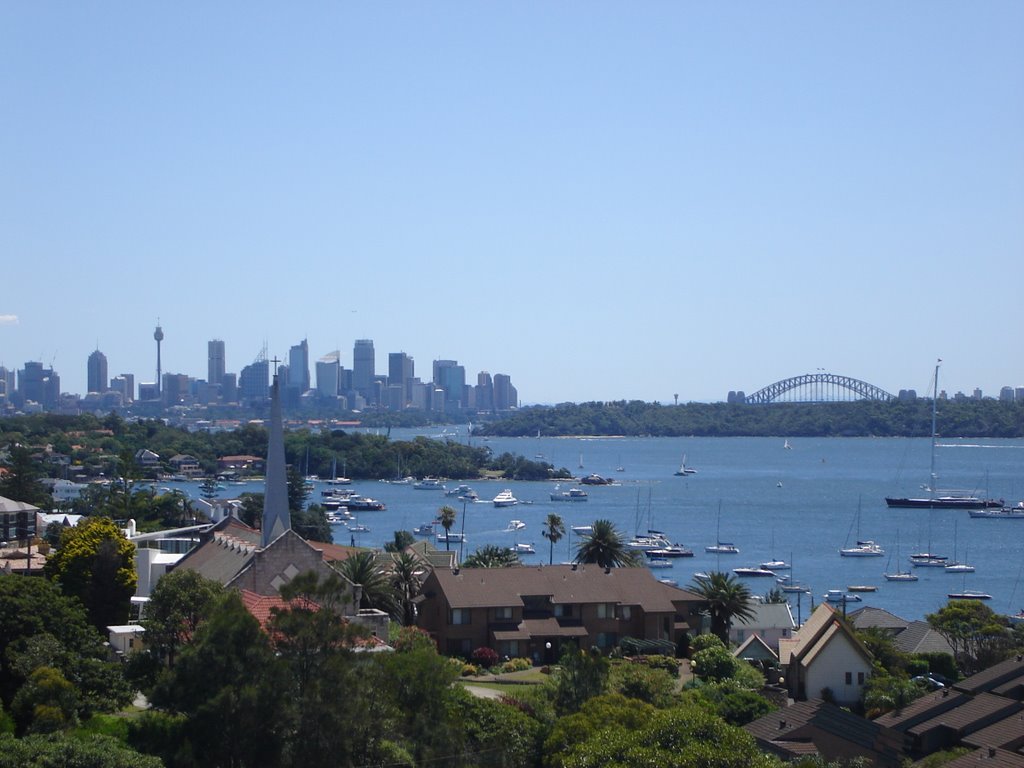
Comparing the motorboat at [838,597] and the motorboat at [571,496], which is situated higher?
the motorboat at [571,496]

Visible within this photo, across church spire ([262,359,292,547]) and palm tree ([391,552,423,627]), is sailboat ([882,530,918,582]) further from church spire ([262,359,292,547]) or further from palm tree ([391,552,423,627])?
church spire ([262,359,292,547])

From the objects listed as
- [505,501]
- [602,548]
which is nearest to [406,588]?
[602,548]

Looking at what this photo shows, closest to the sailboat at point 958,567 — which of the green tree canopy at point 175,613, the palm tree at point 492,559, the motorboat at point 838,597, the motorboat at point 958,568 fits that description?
the motorboat at point 958,568

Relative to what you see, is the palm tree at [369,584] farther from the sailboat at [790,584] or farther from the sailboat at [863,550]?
the sailboat at [863,550]

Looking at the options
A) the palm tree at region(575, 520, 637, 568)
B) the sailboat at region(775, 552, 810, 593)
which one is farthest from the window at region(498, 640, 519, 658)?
the sailboat at region(775, 552, 810, 593)

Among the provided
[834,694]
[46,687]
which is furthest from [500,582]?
[46,687]

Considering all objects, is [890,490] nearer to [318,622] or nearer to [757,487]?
[757,487]
